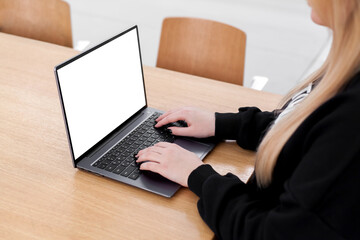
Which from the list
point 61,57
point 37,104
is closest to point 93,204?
point 37,104

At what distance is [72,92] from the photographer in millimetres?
989

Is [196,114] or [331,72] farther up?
[331,72]

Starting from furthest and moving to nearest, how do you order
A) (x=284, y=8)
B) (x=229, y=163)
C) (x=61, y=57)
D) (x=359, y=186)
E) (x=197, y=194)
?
(x=284, y=8)
(x=61, y=57)
(x=229, y=163)
(x=197, y=194)
(x=359, y=186)

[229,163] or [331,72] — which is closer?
[331,72]

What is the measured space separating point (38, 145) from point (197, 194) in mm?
459

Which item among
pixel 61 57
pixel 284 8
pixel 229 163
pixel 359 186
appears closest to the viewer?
pixel 359 186

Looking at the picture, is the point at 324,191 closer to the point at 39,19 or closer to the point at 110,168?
the point at 110,168

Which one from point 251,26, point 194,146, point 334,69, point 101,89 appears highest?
point 334,69

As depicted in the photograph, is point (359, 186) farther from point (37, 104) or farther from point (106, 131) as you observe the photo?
point (37, 104)

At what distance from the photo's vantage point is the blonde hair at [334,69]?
0.72 m

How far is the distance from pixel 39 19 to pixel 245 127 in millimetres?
1277

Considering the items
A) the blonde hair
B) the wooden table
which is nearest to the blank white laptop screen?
the wooden table

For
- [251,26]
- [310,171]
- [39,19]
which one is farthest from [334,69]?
[251,26]

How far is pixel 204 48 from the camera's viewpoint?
5.89 feet
